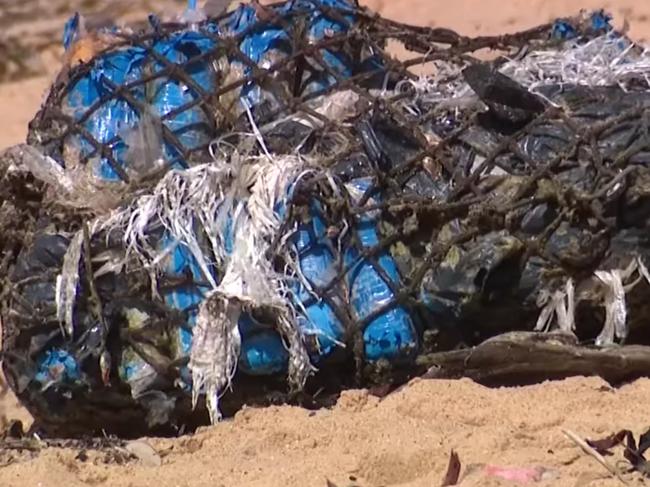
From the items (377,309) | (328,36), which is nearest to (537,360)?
(377,309)

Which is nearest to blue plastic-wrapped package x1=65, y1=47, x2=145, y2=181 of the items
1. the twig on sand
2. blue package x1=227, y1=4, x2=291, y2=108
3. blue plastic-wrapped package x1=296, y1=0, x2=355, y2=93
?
blue package x1=227, y1=4, x2=291, y2=108

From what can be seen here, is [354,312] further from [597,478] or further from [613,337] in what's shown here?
[597,478]

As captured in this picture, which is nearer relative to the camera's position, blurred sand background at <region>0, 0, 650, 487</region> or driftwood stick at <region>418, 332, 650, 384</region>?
blurred sand background at <region>0, 0, 650, 487</region>

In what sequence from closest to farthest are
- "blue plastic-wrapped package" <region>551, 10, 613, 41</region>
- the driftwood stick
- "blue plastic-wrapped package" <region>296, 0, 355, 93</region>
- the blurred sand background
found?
the blurred sand background < the driftwood stick < "blue plastic-wrapped package" <region>296, 0, 355, 93</region> < "blue plastic-wrapped package" <region>551, 10, 613, 41</region>

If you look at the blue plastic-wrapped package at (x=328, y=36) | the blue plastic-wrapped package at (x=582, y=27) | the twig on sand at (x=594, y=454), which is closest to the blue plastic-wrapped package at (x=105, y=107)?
the blue plastic-wrapped package at (x=328, y=36)

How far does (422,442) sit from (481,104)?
0.75m

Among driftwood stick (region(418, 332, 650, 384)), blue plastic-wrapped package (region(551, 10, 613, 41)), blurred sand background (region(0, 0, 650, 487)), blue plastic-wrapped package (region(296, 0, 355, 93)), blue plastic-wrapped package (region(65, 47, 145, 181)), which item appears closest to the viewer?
blurred sand background (region(0, 0, 650, 487))

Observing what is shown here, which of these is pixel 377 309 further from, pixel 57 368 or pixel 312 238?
pixel 57 368

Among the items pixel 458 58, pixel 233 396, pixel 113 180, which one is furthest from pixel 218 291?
pixel 458 58

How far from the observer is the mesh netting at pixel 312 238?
2.52 meters

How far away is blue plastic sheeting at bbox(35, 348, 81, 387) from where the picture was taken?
8.63 feet

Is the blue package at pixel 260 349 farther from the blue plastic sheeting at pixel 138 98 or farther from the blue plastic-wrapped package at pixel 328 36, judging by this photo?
the blue plastic-wrapped package at pixel 328 36

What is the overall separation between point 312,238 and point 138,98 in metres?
0.50

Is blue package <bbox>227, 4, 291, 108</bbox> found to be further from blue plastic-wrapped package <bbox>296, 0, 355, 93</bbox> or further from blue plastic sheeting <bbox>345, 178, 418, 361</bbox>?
blue plastic sheeting <bbox>345, 178, 418, 361</bbox>
